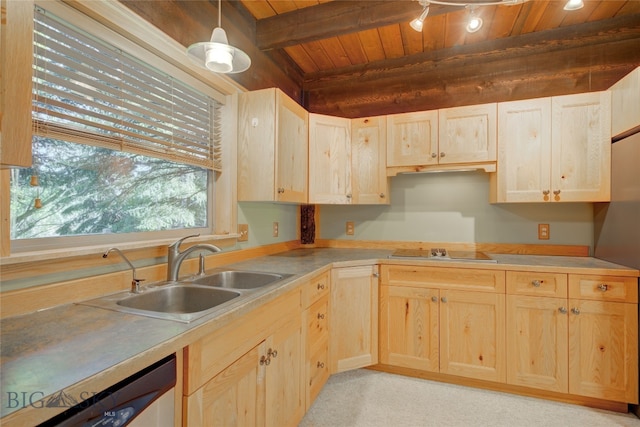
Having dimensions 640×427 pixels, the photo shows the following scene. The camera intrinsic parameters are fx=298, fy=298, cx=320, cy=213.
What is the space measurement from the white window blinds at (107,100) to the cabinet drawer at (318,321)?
1125 millimetres

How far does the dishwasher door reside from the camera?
1.99 feet

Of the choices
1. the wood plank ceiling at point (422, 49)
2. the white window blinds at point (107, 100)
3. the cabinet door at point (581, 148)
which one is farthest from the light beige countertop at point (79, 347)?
the cabinet door at point (581, 148)

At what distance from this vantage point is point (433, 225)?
2.68 m

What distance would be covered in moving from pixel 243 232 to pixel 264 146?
2.02 ft

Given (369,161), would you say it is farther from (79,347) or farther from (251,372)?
(79,347)

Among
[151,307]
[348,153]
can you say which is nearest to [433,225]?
[348,153]

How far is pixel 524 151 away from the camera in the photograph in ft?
7.20

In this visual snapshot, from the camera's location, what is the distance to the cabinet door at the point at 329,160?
2.48 meters

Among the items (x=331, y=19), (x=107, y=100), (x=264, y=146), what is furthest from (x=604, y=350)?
(x=107, y=100)

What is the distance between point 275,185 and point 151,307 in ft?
3.29

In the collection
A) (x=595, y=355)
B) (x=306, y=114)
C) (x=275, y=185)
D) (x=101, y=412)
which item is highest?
(x=306, y=114)

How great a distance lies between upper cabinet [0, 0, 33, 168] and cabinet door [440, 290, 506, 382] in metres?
2.23

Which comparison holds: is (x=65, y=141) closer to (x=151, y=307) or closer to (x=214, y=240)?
(x=151, y=307)

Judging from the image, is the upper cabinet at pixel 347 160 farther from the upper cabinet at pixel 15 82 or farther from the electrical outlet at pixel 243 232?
the upper cabinet at pixel 15 82
